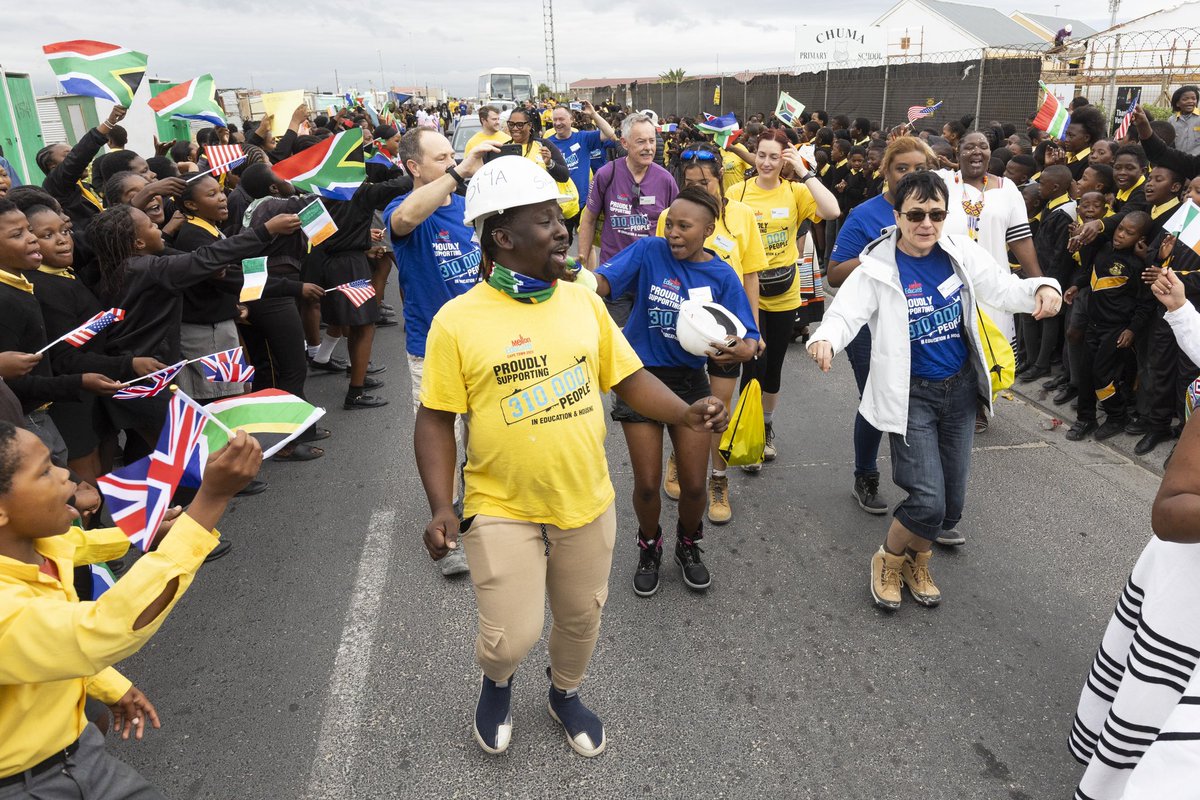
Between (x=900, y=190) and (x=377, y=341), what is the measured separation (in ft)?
20.6

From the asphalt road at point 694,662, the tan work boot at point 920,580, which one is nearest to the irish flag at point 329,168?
the asphalt road at point 694,662

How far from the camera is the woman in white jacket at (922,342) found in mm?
3557

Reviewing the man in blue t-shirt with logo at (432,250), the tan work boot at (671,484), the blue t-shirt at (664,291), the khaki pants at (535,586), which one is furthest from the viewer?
the tan work boot at (671,484)

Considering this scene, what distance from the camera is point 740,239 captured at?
4328mm

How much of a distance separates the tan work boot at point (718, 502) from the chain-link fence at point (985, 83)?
984 cm

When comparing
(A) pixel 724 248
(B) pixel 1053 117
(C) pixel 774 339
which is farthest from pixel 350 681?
(B) pixel 1053 117

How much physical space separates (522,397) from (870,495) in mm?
2920

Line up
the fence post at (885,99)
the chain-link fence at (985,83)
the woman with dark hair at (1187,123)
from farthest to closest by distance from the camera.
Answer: the fence post at (885,99) < the chain-link fence at (985,83) < the woman with dark hair at (1187,123)

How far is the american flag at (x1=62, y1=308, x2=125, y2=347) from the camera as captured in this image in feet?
12.6

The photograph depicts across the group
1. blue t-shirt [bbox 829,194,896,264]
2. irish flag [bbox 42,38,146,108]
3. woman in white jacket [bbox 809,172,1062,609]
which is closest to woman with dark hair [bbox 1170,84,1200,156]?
blue t-shirt [bbox 829,194,896,264]

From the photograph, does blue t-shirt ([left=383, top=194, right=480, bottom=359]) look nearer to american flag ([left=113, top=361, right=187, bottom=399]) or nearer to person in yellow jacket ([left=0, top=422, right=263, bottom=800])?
american flag ([left=113, top=361, right=187, bottom=399])

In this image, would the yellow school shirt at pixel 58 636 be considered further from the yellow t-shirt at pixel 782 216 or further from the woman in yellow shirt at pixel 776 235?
the yellow t-shirt at pixel 782 216

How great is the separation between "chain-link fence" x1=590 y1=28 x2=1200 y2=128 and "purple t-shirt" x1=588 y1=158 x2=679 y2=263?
28.0ft

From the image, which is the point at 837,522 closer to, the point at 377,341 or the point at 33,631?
the point at 33,631
